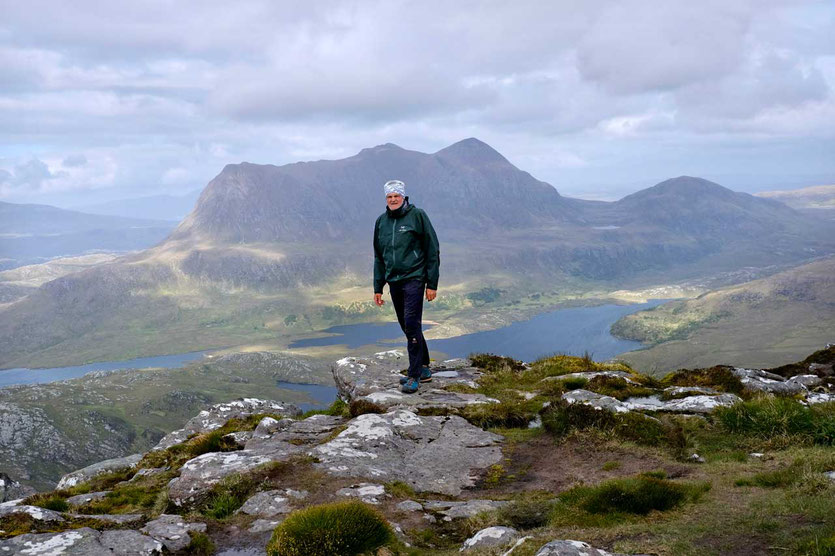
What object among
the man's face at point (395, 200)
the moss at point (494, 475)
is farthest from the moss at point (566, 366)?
the man's face at point (395, 200)

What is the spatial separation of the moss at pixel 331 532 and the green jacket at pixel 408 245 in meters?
9.09

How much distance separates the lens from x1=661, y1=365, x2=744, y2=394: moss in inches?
771

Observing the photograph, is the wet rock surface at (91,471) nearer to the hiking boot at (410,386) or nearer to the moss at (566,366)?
the hiking boot at (410,386)

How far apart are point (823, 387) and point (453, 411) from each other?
45.9 ft

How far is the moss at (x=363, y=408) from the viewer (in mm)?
17141

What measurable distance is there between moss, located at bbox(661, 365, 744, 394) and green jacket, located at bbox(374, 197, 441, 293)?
10.7 metres

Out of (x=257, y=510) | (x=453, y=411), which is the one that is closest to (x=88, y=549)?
(x=257, y=510)

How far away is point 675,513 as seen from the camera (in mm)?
8867

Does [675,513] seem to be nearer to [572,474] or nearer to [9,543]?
[572,474]

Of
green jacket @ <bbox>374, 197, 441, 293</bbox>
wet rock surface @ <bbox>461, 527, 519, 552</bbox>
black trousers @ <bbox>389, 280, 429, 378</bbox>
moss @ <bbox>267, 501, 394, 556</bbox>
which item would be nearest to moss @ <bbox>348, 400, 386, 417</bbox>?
black trousers @ <bbox>389, 280, 429, 378</bbox>

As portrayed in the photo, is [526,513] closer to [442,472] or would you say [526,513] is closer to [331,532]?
[331,532]

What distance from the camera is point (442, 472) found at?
13.3 meters

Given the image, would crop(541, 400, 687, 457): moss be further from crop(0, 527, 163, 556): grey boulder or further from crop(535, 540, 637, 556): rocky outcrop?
crop(0, 527, 163, 556): grey boulder

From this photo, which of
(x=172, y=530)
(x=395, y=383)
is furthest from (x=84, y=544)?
→ (x=395, y=383)
